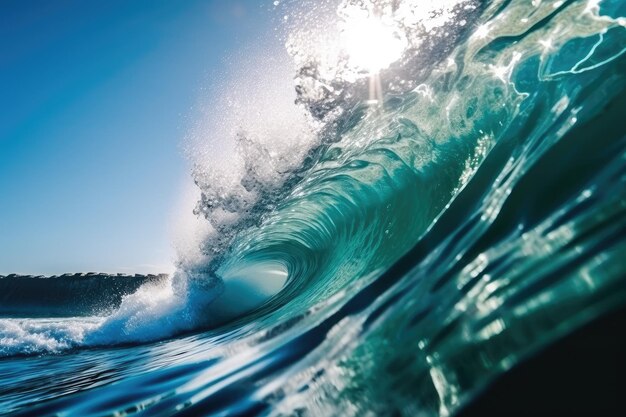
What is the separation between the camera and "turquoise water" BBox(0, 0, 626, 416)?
109 cm

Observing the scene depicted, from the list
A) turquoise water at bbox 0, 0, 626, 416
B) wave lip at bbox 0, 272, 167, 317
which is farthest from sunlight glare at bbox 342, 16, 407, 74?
wave lip at bbox 0, 272, 167, 317

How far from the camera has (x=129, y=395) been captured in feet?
6.91

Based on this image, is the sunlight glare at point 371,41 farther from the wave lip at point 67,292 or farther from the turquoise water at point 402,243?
the wave lip at point 67,292

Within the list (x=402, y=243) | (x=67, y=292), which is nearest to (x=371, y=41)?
(x=402, y=243)

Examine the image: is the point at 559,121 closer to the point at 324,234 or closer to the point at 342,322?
the point at 342,322

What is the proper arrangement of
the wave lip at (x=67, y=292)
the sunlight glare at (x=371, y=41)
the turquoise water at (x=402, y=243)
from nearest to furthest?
the turquoise water at (x=402, y=243) < the sunlight glare at (x=371, y=41) < the wave lip at (x=67, y=292)

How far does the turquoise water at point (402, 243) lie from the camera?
109 cm

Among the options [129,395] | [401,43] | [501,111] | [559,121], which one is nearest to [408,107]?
[401,43]

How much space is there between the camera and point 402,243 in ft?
11.5

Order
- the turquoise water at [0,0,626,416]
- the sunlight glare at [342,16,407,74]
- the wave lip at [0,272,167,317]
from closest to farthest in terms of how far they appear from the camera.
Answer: the turquoise water at [0,0,626,416], the sunlight glare at [342,16,407,74], the wave lip at [0,272,167,317]

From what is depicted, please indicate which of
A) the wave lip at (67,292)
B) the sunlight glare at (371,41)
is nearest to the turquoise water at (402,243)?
the sunlight glare at (371,41)

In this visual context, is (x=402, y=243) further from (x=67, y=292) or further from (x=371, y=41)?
(x=67, y=292)

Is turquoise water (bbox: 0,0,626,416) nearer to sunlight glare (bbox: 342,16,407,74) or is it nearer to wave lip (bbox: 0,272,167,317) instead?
sunlight glare (bbox: 342,16,407,74)

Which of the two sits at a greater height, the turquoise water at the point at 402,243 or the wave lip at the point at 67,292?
the wave lip at the point at 67,292
